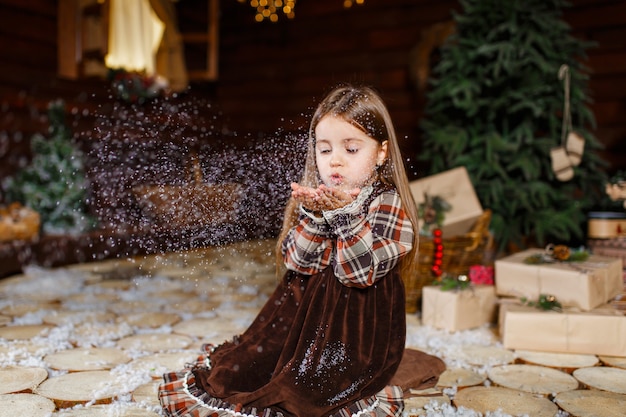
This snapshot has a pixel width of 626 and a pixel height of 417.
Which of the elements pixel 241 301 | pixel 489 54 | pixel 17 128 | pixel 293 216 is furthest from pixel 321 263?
pixel 17 128

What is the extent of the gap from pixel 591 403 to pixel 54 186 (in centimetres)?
401

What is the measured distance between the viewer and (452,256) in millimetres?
2797

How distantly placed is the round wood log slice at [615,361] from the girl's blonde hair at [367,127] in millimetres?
958

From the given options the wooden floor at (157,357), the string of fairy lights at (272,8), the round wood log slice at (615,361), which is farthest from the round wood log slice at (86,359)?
the string of fairy lights at (272,8)

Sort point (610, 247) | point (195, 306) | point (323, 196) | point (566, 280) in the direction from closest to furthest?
point (323, 196) → point (566, 280) → point (195, 306) → point (610, 247)

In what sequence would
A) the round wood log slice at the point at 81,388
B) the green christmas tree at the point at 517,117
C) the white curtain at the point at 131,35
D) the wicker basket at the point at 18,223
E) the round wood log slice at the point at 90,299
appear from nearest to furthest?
the round wood log slice at the point at 81,388
the round wood log slice at the point at 90,299
the green christmas tree at the point at 517,117
the wicker basket at the point at 18,223
the white curtain at the point at 131,35

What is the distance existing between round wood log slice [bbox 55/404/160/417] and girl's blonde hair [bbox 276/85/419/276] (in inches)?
25.1

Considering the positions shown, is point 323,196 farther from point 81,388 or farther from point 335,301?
point 81,388

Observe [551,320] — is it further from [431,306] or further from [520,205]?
[520,205]

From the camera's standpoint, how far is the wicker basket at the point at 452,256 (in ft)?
8.85

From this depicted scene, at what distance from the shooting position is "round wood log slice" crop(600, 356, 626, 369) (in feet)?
6.75

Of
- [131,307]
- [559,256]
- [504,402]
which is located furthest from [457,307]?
[131,307]

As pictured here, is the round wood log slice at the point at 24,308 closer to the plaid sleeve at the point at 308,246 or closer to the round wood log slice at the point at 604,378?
the plaid sleeve at the point at 308,246

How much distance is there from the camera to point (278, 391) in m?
1.44
